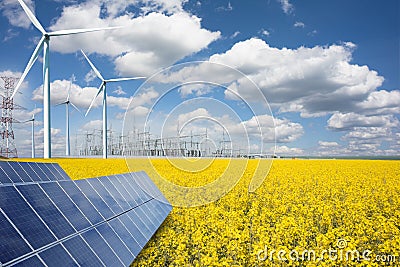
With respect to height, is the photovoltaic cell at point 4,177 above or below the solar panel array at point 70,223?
above

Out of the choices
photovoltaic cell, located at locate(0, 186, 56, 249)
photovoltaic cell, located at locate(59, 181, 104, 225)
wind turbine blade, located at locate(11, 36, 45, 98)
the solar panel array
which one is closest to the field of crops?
the solar panel array

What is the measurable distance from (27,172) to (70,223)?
6.65 m

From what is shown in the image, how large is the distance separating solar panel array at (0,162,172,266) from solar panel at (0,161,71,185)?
0.09 metres

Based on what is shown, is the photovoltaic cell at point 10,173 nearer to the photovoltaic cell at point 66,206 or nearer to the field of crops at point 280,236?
the photovoltaic cell at point 66,206

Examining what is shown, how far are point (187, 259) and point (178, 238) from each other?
135cm

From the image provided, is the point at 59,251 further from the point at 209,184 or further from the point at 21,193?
the point at 209,184

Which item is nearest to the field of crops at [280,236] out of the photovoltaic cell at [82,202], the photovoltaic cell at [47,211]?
the photovoltaic cell at [82,202]

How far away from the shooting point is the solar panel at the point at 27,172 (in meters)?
11.1

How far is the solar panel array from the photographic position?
18.3 feet

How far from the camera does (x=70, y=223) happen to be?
7375 millimetres

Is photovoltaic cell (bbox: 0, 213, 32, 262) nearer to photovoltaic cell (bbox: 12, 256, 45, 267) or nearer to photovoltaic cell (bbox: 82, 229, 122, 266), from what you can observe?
photovoltaic cell (bbox: 12, 256, 45, 267)

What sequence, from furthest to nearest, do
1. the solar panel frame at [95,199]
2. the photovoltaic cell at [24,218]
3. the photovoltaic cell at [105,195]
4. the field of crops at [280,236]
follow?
1. the photovoltaic cell at [105,195]
2. the solar panel frame at [95,199]
3. the field of crops at [280,236]
4. the photovoltaic cell at [24,218]

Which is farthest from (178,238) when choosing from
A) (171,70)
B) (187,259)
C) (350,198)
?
(350,198)

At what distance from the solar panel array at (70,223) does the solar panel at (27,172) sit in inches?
3.6
